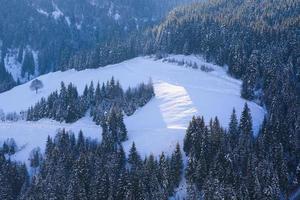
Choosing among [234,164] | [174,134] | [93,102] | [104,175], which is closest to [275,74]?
[174,134]

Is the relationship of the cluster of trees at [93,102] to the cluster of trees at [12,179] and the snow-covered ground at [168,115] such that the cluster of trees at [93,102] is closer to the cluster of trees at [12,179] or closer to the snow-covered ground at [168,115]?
the snow-covered ground at [168,115]

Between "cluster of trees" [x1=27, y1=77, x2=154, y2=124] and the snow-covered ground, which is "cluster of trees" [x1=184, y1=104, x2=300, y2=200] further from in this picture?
"cluster of trees" [x1=27, y1=77, x2=154, y2=124]

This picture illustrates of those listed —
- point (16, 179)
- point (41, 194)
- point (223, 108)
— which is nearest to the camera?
point (41, 194)

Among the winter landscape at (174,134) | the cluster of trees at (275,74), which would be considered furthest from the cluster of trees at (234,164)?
the cluster of trees at (275,74)

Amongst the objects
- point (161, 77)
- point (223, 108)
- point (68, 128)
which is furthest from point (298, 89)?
point (68, 128)

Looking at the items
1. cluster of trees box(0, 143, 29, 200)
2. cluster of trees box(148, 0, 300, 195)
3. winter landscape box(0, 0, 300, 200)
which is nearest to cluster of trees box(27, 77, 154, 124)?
winter landscape box(0, 0, 300, 200)

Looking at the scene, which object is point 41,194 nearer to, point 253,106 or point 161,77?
point 253,106

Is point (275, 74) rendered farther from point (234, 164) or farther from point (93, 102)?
point (93, 102)
